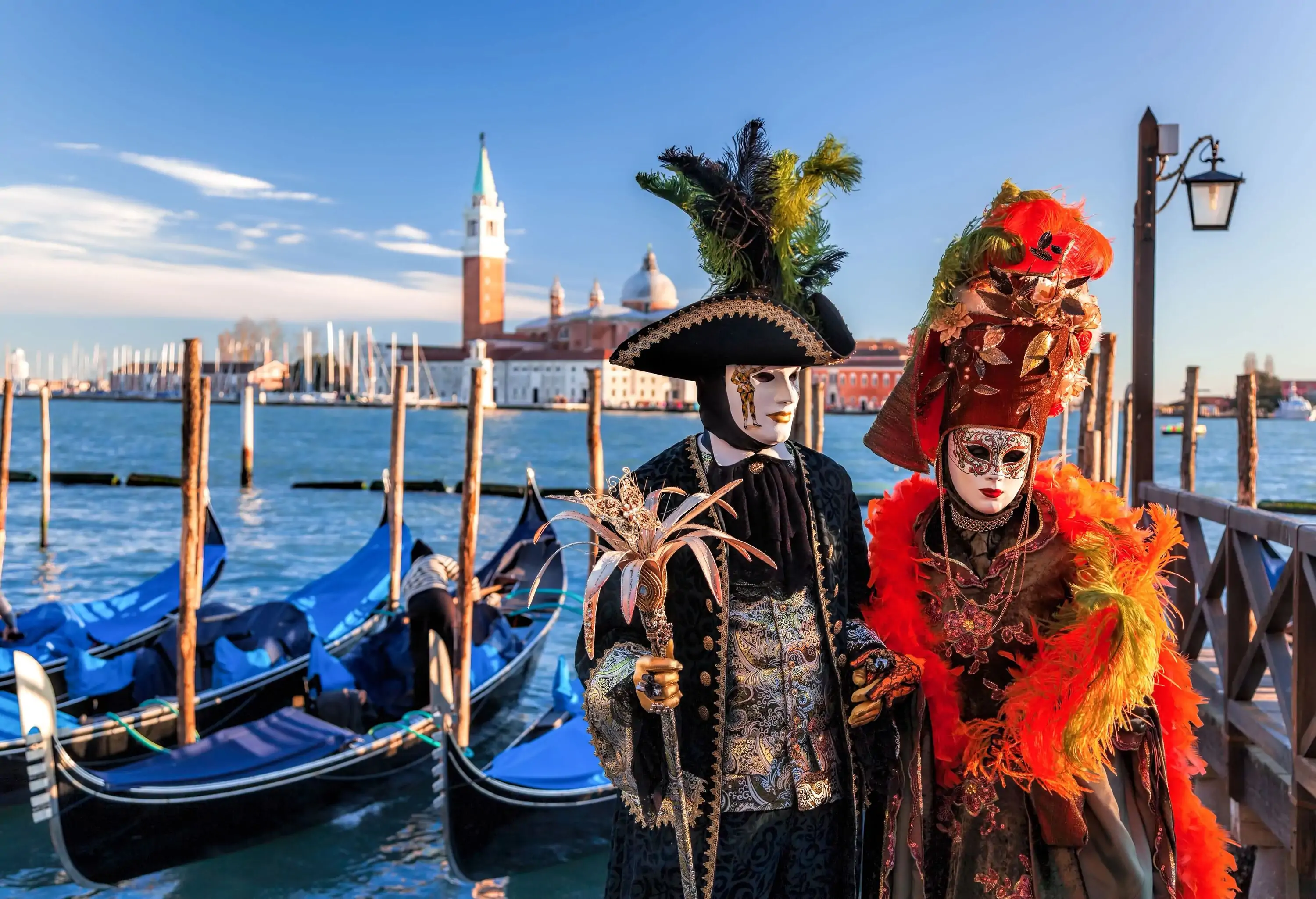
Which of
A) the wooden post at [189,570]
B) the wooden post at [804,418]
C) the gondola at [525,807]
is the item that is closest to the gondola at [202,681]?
the wooden post at [189,570]

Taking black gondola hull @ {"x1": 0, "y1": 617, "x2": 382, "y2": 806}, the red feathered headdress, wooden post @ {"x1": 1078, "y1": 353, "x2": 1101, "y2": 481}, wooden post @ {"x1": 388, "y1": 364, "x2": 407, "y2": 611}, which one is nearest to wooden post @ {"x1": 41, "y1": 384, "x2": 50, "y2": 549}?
wooden post @ {"x1": 388, "y1": 364, "x2": 407, "y2": 611}

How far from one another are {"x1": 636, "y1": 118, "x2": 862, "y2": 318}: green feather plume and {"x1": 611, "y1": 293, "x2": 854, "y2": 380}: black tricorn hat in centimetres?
5

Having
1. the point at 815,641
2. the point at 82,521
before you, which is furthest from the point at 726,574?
the point at 82,521

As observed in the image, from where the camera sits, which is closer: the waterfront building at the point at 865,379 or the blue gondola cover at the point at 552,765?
the blue gondola cover at the point at 552,765

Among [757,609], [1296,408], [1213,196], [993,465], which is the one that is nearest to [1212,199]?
[1213,196]

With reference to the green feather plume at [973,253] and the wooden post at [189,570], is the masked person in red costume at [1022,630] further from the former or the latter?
the wooden post at [189,570]

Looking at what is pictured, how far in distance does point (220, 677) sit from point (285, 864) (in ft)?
4.37

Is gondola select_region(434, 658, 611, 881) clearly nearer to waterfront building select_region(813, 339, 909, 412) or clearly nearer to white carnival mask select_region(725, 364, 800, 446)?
white carnival mask select_region(725, 364, 800, 446)

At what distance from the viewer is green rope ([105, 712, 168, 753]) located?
525 cm

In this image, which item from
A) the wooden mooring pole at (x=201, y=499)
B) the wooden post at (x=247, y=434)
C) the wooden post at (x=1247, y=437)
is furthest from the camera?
the wooden post at (x=247, y=434)

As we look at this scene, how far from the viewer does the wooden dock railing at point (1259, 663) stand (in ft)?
9.45

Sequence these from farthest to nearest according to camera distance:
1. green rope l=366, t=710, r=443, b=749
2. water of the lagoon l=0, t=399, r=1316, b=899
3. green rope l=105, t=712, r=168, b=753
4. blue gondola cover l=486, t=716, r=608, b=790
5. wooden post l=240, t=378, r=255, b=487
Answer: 1. wooden post l=240, t=378, r=255, b=487
2. green rope l=366, t=710, r=443, b=749
3. green rope l=105, t=712, r=168, b=753
4. water of the lagoon l=0, t=399, r=1316, b=899
5. blue gondola cover l=486, t=716, r=608, b=790

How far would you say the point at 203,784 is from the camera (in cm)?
473

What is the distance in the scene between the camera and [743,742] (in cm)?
188
